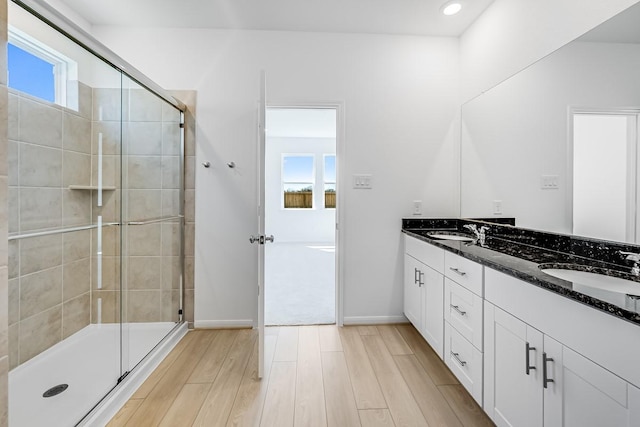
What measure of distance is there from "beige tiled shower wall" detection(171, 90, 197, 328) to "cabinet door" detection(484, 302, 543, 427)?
2245 mm

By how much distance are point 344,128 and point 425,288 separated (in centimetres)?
148

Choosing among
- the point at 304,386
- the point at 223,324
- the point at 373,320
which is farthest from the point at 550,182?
the point at 223,324

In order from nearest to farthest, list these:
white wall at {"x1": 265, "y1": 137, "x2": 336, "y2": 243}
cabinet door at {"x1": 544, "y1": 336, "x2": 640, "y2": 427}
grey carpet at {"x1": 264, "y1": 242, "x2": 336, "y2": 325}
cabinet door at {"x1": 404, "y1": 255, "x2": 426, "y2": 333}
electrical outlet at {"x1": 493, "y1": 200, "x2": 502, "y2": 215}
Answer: cabinet door at {"x1": 544, "y1": 336, "x2": 640, "y2": 427}
electrical outlet at {"x1": 493, "y1": 200, "x2": 502, "y2": 215}
cabinet door at {"x1": 404, "y1": 255, "x2": 426, "y2": 333}
grey carpet at {"x1": 264, "y1": 242, "x2": 336, "y2": 325}
white wall at {"x1": 265, "y1": 137, "x2": 336, "y2": 243}

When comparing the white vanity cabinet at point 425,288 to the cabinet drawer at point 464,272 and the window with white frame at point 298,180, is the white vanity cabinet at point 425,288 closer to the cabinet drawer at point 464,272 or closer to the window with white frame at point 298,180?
the cabinet drawer at point 464,272

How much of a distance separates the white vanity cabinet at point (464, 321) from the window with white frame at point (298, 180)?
5.88 metres

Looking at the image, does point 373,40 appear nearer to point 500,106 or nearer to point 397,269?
point 500,106

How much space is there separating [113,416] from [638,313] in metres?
2.20

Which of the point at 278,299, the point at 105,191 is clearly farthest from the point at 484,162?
the point at 105,191

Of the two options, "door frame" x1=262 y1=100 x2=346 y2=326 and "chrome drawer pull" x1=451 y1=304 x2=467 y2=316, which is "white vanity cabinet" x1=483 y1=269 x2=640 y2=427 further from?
"door frame" x1=262 y1=100 x2=346 y2=326

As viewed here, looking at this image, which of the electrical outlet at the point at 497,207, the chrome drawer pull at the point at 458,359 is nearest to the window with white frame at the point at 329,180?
the electrical outlet at the point at 497,207

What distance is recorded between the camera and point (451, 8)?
232 centimetres

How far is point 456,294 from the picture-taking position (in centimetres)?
179

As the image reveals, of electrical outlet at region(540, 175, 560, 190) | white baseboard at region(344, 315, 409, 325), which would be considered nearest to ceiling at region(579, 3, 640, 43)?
electrical outlet at region(540, 175, 560, 190)

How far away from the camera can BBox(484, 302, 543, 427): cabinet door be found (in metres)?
1.17
